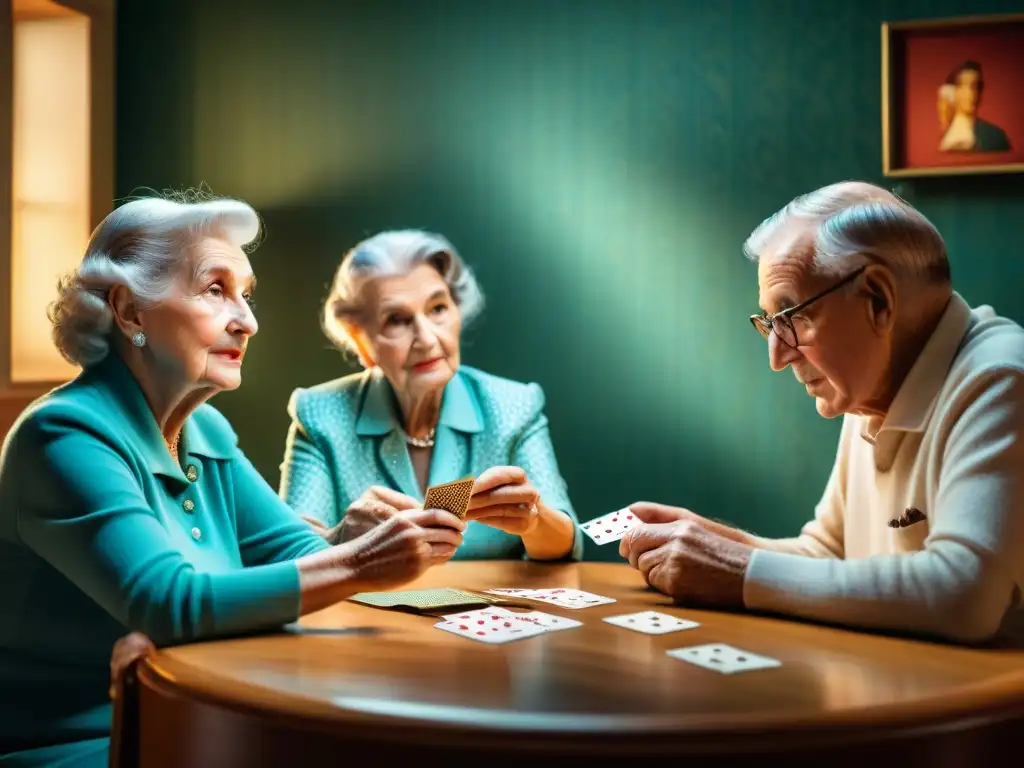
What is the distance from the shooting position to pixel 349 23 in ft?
13.6

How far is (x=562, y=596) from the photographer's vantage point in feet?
7.40

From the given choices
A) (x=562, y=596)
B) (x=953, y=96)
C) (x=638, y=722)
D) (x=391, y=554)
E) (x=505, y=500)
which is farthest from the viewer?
(x=953, y=96)

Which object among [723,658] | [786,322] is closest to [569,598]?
[723,658]

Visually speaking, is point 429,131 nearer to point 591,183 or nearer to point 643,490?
point 591,183

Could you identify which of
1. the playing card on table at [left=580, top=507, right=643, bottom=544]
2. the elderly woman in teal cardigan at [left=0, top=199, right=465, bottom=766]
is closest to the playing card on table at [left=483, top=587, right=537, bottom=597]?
the playing card on table at [left=580, top=507, right=643, bottom=544]

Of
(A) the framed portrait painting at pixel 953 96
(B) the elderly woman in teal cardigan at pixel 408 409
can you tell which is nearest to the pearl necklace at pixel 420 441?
(B) the elderly woman in teal cardigan at pixel 408 409

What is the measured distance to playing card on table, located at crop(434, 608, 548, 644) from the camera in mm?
1887

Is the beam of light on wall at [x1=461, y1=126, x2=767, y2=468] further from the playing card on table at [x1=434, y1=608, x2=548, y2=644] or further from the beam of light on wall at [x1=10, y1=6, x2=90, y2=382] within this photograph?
the playing card on table at [x1=434, y1=608, x2=548, y2=644]

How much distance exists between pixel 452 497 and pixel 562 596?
12.6 inches

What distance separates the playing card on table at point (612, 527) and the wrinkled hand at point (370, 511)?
50cm

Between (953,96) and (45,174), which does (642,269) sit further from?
(45,174)


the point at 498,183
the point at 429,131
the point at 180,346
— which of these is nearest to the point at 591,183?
the point at 498,183

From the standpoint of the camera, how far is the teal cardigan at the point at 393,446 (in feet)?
10.1

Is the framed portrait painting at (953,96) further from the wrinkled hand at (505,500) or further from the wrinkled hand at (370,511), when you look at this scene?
the wrinkled hand at (370,511)
